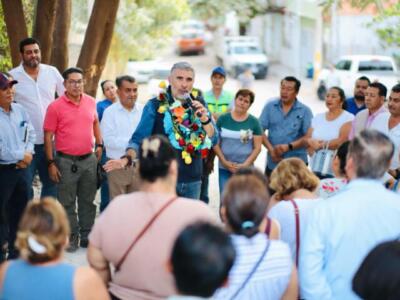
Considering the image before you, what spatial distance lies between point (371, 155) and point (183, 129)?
2.66 m

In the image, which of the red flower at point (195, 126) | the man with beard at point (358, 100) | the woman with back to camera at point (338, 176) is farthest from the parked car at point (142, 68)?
the woman with back to camera at point (338, 176)

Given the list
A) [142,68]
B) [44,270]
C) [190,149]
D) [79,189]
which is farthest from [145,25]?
[44,270]

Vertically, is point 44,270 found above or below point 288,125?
below

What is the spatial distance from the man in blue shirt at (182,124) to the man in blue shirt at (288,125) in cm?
244

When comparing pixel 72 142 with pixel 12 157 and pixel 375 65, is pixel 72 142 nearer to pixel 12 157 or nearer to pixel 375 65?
pixel 12 157

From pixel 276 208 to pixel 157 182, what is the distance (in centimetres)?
101

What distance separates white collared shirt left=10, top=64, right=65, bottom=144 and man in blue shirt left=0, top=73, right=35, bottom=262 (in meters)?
0.78

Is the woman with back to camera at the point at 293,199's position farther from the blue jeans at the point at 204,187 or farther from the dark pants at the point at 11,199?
the blue jeans at the point at 204,187

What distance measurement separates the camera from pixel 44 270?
136 inches

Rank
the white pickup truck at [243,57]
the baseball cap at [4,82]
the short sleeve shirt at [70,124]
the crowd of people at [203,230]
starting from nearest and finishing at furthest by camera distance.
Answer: the crowd of people at [203,230], the baseball cap at [4,82], the short sleeve shirt at [70,124], the white pickup truck at [243,57]

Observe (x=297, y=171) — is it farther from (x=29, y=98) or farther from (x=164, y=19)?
(x=164, y=19)

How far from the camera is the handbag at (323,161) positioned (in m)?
7.89

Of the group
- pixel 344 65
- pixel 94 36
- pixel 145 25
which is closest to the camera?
pixel 94 36

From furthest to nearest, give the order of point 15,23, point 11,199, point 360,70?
point 360,70, point 15,23, point 11,199
